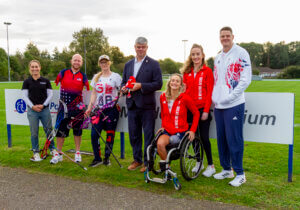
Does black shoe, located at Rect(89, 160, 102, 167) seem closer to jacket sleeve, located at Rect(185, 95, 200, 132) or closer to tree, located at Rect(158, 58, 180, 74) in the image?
jacket sleeve, located at Rect(185, 95, 200, 132)

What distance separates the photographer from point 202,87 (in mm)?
3996

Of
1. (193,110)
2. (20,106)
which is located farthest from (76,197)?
(20,106)

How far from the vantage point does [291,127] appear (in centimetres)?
387

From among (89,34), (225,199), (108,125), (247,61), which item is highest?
(89,34)

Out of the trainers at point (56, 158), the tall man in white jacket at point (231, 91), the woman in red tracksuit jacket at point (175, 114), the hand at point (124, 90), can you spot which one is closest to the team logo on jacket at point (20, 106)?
the trainers at point (56, 158)

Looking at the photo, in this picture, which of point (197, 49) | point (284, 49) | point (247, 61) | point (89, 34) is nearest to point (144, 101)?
point (197, 49)

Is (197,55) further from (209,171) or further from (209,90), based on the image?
(209,171)

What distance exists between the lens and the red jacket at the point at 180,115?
3900 mm

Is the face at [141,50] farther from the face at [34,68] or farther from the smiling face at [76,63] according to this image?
the face at [34,68]

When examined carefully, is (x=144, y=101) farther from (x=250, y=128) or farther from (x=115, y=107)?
(x=250, y=128)

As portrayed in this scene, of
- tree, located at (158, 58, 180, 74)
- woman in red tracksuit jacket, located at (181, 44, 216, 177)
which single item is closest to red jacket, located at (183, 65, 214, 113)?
woman in red tracksuit jacket, located at (181, 44, 216, 177)

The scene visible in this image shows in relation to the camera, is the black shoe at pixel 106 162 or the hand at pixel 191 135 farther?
the black shoe at pixel 106 162

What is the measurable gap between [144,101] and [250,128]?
166 centimetres

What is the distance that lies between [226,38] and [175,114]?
1.24m
